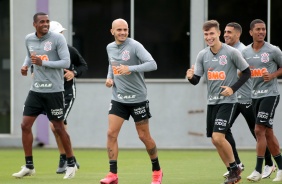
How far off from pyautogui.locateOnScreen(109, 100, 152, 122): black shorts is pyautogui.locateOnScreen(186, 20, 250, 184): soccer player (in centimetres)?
70

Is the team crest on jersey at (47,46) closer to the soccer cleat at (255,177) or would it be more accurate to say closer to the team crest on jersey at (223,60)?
the team crest on jersey at (223,60)

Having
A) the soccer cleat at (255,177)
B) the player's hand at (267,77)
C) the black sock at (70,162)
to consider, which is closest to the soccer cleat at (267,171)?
the soccer cleat at (255,177)

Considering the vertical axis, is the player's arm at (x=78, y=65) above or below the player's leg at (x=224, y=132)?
above

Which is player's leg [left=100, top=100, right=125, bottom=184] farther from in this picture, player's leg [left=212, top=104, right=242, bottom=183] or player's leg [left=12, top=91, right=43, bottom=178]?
player's leg [left=12, top=91, right=43, bottom=178]

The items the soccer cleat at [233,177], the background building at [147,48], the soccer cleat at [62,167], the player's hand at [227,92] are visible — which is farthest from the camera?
the background building at [147,48]

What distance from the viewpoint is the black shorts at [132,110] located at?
1232 cm

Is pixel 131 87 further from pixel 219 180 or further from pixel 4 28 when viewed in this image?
pixel 4 28

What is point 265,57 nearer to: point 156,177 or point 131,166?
point 156,177

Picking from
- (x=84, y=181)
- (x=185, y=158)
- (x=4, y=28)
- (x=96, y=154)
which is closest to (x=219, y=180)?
(x=84, y=181)

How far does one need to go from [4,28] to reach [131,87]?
9570 mm

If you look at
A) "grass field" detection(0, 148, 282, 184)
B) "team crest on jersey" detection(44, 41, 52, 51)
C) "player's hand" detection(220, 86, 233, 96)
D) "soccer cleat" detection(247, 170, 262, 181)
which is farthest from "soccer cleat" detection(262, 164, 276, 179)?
"team crest on jersey" detection(44, 41, 52, 51)

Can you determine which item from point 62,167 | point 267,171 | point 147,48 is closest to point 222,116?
point 267,171

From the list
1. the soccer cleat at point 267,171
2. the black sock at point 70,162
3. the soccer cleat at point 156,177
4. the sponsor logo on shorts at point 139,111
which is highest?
the sponsor logo on shorts at point 139,111

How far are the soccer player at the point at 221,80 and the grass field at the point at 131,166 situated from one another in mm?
961
